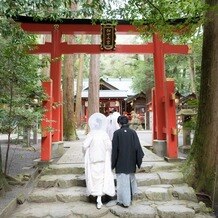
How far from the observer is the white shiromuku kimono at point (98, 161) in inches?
254

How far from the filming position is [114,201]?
6645mm

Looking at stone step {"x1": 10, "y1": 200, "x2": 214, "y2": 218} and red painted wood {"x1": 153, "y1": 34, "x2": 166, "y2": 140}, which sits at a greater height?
red painted wood {"x1": 153, "y1": 34, "x2": 166, "y2": 140}

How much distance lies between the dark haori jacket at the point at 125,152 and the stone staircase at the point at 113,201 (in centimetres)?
77

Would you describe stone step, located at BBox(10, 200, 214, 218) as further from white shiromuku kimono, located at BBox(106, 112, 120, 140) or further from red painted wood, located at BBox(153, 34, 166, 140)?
red painted wood, located at BBox(153, 34, 166, 140)

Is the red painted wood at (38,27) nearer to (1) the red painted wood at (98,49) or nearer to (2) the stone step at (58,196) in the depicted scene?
(1) the red painted wood at (98,49)

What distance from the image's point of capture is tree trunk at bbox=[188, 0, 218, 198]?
271 inches

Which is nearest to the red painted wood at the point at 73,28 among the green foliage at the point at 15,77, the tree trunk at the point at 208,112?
the green foliage at the point at 15,77

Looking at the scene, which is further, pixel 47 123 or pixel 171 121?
pixel 171 121

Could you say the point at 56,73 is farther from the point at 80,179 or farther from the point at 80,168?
the point at 80,179

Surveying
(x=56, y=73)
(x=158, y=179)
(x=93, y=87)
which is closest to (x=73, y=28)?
(x=56, y=73)

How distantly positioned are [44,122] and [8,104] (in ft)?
5.57

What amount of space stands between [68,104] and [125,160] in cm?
1036

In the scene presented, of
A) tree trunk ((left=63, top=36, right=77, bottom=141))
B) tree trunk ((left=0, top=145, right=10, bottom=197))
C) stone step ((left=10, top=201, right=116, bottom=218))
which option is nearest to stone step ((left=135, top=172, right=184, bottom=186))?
stone step ((left=10, top=201, right=116, bottom=218))

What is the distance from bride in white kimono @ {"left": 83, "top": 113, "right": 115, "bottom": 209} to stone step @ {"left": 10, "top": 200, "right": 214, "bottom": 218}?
25 cm
